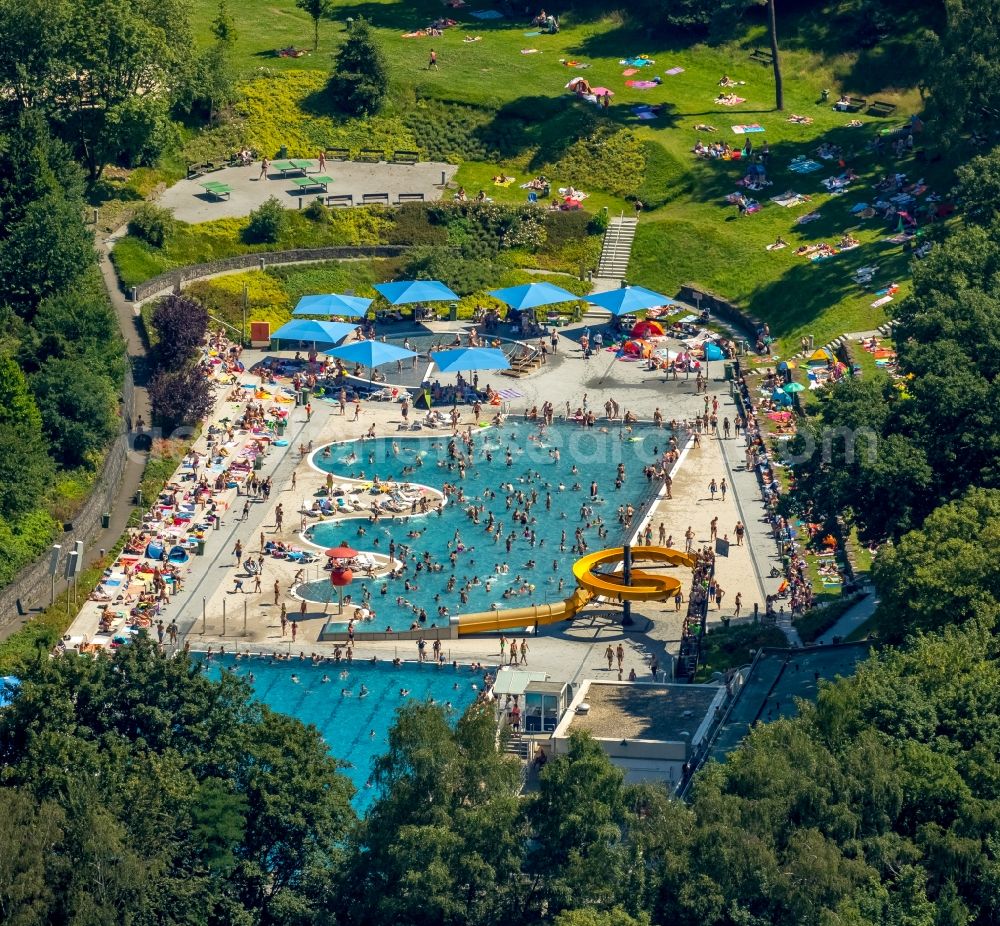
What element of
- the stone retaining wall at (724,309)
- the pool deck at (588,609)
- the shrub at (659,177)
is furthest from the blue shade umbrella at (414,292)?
the shrub at (659,177)

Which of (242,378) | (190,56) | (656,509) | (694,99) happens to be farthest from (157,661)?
(694,99)

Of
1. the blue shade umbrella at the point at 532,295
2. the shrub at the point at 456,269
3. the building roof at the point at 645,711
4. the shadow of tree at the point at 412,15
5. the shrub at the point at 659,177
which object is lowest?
the building roof at the point at 645,711

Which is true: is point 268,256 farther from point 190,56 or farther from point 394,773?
point 394,773

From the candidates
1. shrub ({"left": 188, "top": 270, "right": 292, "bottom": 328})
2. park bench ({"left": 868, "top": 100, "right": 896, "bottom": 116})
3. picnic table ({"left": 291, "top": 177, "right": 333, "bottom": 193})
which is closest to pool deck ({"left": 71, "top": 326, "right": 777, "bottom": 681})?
shrub ({"left": 188, "top": 270, "right": 292, "bottom": 328})

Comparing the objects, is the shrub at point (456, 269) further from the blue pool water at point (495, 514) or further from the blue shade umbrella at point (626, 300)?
the blue pool water at point (495, 514)

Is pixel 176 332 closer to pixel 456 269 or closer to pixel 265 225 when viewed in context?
pixel 265 225

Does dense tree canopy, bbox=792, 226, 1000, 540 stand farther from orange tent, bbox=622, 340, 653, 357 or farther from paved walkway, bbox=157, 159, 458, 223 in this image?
paved walkway, bbox=157, 159, 458, 223
